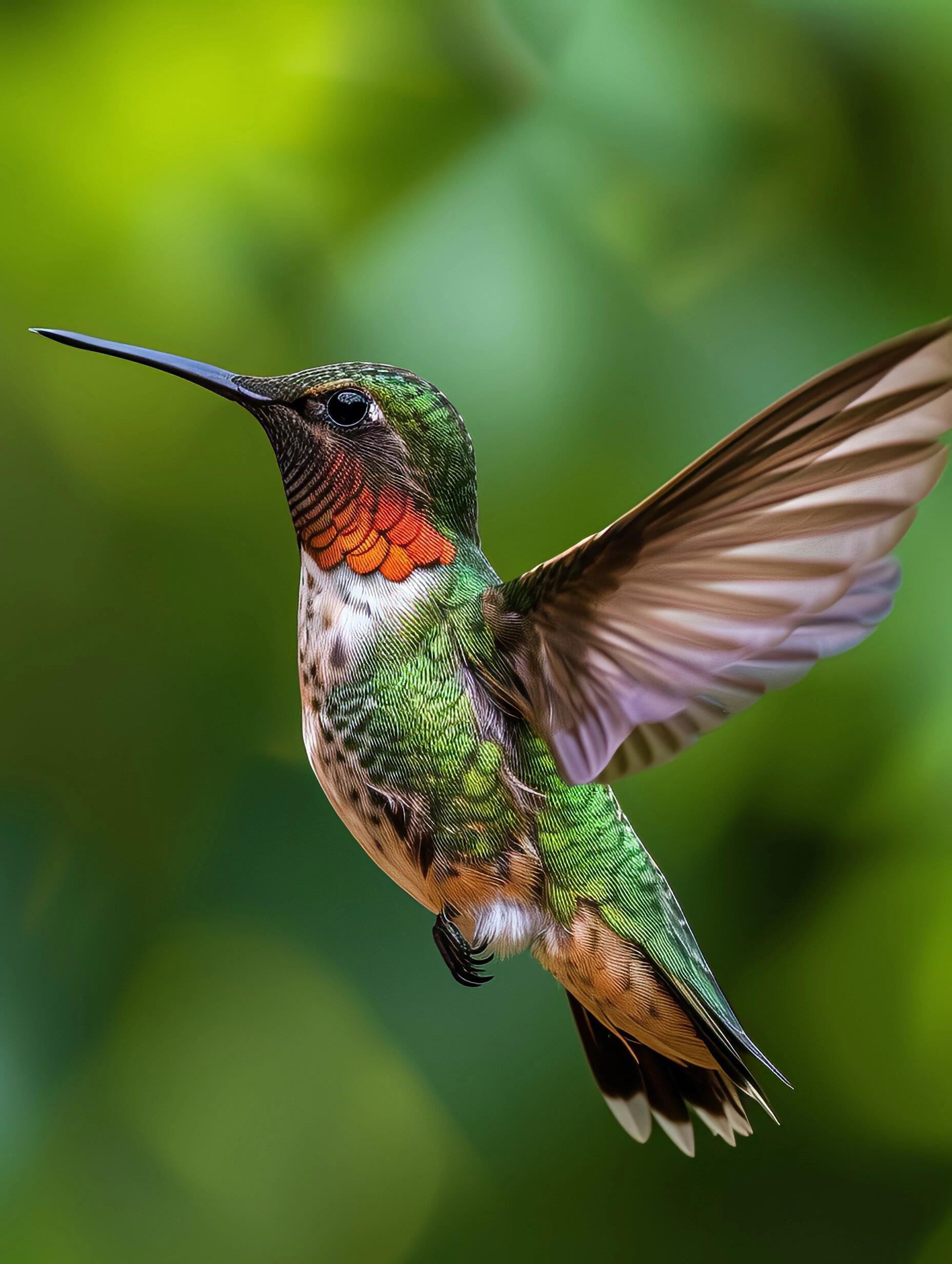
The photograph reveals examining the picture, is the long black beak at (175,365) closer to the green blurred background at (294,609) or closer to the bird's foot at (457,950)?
the bird's foot at (457,950)

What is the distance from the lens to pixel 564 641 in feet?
2.15

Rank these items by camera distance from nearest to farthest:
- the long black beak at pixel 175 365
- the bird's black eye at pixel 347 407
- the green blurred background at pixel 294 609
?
the long black beak at pixel 175 365 < the bird's black eye at pixel 347 407 < the green blurred background at pixel 294 609

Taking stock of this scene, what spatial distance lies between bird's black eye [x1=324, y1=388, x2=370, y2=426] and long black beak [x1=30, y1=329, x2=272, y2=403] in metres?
0.03

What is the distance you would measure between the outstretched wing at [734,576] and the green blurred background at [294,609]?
1.01 meters

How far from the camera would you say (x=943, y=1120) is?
67.8 inches

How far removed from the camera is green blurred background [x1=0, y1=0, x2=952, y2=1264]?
5.50 ft

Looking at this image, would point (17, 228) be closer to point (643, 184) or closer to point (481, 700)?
point (643, 184)

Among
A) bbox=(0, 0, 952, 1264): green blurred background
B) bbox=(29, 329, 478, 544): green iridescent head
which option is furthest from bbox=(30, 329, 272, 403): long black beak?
bbox=(0, 0, 952, 1264): green blurred background

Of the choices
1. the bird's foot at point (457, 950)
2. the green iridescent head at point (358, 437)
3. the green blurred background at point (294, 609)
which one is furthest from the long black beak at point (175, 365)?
the green blurred background at point (294, 609)

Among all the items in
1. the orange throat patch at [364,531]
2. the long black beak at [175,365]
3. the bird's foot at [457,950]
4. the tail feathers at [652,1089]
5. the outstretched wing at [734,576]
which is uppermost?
the long black beak at [175,365]

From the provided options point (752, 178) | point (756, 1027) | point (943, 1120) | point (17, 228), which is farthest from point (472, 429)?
point (943, 1120)

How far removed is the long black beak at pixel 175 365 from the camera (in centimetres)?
58

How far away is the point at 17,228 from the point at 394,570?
1.25 meters

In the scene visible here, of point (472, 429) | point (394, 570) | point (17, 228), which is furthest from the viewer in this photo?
point (17, 228)
